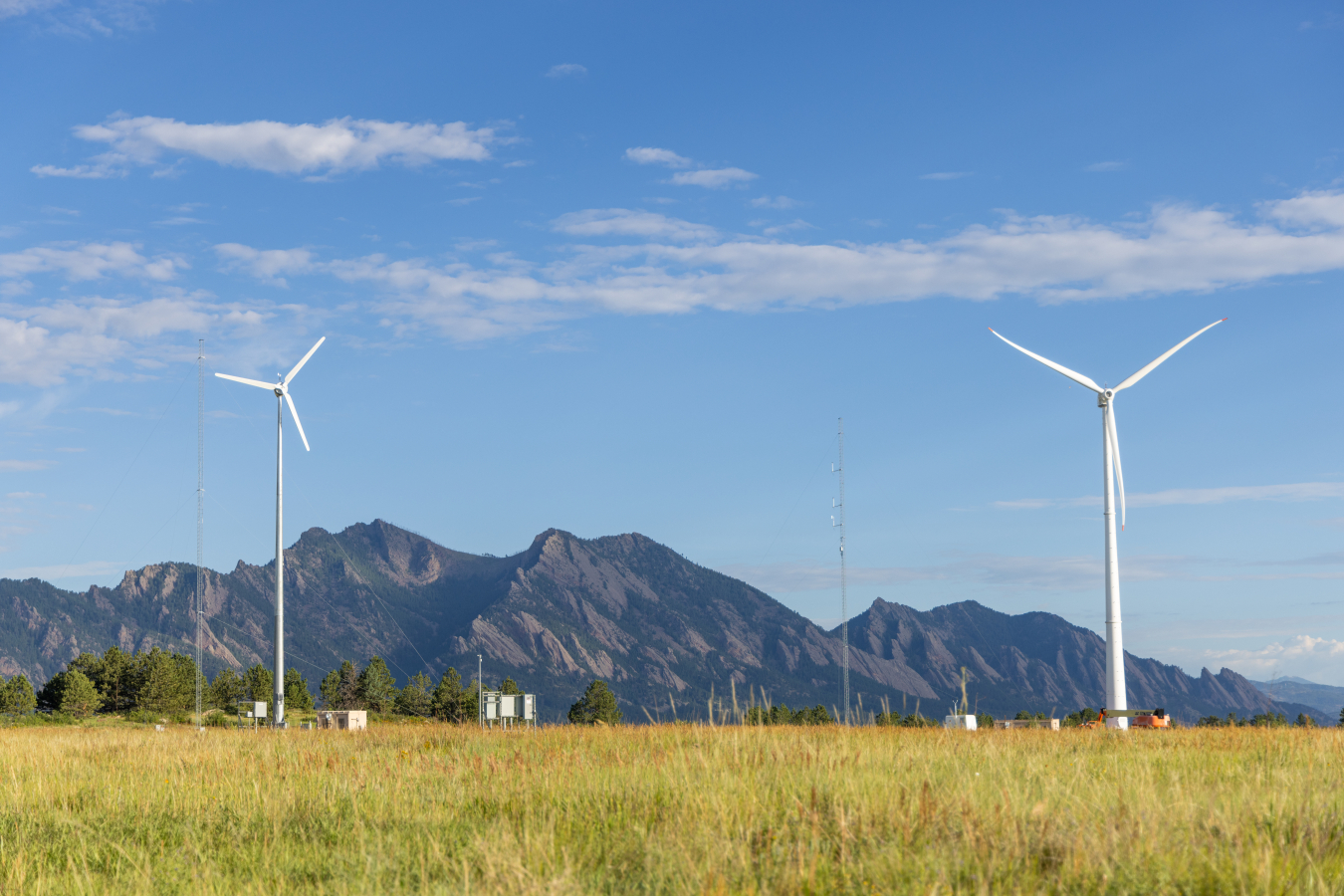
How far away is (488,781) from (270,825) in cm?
246

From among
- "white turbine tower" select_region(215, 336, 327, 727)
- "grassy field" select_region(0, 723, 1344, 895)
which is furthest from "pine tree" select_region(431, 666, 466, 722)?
"grassy field" select_region(0, 723, 1344, 895)

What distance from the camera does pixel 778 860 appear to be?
754 cm

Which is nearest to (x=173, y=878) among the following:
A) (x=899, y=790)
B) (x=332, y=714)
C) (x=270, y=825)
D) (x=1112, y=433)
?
(x=270, y=825)

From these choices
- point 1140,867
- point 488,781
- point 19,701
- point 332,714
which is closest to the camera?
point 1140,867

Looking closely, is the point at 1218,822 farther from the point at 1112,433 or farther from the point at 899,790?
the point at 1112,433

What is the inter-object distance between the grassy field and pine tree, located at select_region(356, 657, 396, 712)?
4860 inches

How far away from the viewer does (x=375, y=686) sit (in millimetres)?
140625

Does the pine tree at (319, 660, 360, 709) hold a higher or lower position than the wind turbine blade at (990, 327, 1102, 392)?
lower

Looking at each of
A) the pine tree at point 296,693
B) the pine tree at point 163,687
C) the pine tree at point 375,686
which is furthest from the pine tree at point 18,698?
the pine tree at point 375,686

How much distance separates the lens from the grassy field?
23.6ft

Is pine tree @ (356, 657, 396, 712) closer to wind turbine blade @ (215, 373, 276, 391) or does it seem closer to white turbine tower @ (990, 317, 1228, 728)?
wind turbine blade @ (215, 373, 276, 391)

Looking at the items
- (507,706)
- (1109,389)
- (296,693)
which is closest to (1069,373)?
(1109,389)

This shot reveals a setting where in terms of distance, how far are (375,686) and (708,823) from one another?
141 metres

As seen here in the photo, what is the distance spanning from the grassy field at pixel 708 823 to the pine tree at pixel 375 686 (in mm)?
123444
